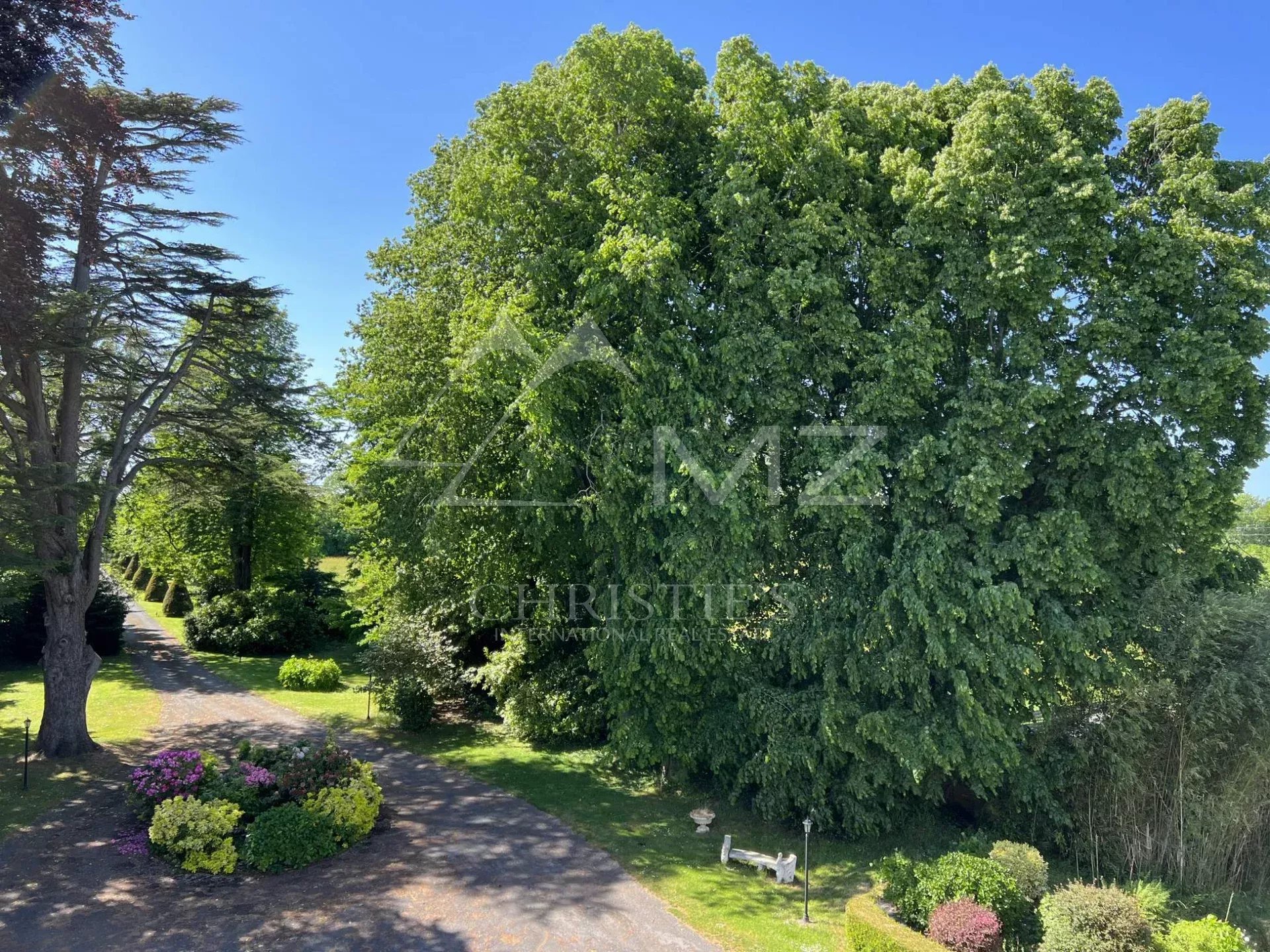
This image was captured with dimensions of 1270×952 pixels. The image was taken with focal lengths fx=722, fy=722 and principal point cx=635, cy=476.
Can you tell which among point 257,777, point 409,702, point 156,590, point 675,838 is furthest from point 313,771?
point 156,590

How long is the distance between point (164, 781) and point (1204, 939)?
1430 cm

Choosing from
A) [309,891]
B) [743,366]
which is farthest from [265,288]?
[309,891]

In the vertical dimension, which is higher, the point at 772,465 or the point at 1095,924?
the point at 772,465

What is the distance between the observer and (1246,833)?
35.7 ft

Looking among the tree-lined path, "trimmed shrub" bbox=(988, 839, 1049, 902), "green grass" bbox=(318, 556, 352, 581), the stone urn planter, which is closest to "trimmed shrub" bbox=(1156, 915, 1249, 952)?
"trimmed shrub" bbox=(988, 839, 1049, 902)

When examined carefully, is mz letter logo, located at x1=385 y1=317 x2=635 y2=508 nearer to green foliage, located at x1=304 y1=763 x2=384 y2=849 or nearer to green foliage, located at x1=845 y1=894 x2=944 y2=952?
green foliage, located at x1=304 y1=763 x2=384 y2=849

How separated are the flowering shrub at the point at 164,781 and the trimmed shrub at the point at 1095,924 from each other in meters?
12.1

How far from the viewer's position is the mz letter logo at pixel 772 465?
12.0 metres

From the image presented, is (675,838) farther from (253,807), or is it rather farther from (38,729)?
(38,729)

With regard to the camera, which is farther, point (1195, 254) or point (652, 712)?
point (652, 712)

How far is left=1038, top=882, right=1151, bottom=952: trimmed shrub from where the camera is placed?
810 cm

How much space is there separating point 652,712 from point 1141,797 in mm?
7970

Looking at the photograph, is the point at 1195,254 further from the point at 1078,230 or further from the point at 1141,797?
the point at 1141,797

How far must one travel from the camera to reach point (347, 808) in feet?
37.2
